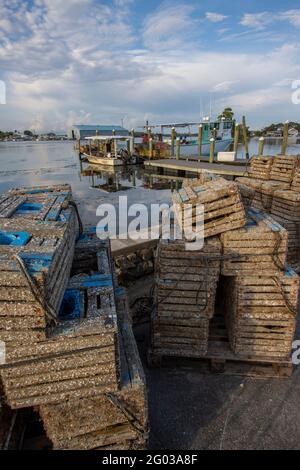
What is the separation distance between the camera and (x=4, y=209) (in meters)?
3.96

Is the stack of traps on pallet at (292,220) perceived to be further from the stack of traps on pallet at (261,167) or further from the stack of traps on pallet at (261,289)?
the stack of traps on pallet at (261,289)

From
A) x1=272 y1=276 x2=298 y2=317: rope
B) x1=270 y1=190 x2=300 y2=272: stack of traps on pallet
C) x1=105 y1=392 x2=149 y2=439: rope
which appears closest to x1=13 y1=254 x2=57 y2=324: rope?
x1=105 y1=392 x2=149 y2=439: rope

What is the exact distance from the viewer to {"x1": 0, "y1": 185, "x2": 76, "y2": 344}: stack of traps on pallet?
251cm

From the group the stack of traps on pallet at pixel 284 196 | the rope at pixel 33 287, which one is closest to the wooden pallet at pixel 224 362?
the rope at pixel 33 287

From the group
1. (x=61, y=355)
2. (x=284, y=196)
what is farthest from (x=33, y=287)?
(x=284, y=196)

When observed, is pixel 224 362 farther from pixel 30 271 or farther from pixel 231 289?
pixel 30 271

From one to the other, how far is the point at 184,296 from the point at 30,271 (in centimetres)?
237

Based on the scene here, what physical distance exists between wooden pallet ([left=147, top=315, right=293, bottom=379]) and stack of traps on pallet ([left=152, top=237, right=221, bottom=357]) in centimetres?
17

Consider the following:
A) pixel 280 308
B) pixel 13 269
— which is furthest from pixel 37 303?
pixel 280 308

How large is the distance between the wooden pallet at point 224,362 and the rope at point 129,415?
143 centimetres

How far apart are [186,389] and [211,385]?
1.26 ft

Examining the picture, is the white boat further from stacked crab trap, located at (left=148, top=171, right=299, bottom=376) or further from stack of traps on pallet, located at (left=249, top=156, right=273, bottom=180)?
stacked crab trap, located at (left=148, top=171, right=299, bottom=376)

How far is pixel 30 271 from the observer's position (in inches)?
99.3
